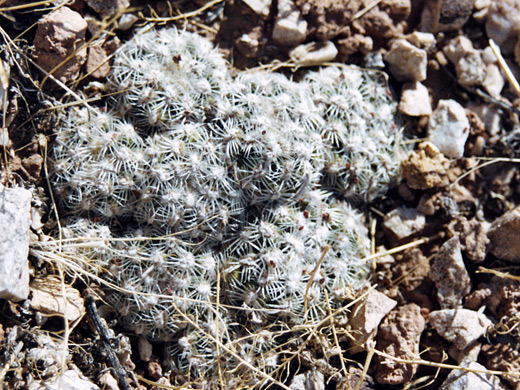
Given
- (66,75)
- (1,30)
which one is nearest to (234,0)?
(66,75)

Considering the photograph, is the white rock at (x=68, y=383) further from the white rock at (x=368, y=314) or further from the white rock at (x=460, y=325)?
the white rock at (x=460, y=325)

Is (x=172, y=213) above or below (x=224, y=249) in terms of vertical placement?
above

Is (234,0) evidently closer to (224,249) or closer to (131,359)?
(224,249)

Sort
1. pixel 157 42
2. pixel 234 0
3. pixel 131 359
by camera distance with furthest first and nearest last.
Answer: pixel 234 0, pixel 157 42, pixel 131 359

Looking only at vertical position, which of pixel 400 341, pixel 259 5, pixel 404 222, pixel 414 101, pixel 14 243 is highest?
pixel 259 5

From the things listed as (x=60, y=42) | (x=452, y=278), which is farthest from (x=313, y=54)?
(x=452, y=278)

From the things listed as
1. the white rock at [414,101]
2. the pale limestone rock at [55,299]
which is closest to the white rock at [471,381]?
the white rock at [414,101]

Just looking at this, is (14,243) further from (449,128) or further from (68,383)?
(449,128)
